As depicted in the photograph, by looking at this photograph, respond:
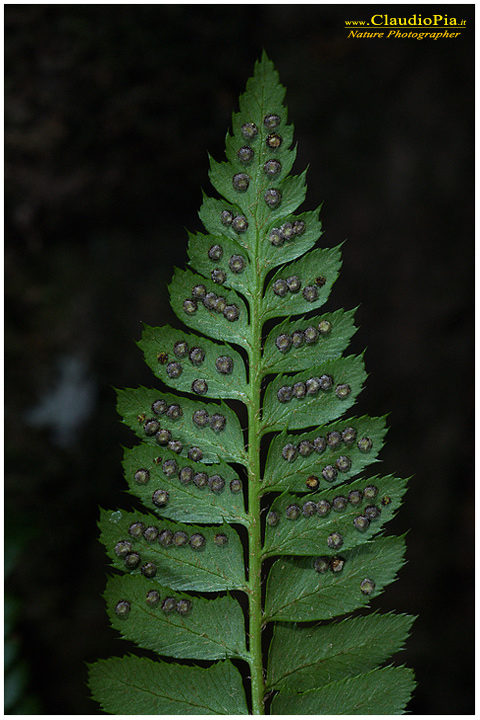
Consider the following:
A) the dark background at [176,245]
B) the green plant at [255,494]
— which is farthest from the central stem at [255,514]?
the dark background at [176,245]

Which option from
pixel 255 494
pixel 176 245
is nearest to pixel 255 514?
pixel 255 494

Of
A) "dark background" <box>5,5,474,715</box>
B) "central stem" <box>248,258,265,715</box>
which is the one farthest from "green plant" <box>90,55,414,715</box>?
"dark background" <box>5,5,474,715</box>

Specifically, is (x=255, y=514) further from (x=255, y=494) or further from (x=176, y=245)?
(x=176, y=245)

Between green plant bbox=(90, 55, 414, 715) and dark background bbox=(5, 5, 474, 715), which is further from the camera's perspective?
dark background bbox=(5, 5, 474, 715)

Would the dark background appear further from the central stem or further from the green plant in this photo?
the central stem

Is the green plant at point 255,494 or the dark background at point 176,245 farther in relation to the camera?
the dark background at point 176,245

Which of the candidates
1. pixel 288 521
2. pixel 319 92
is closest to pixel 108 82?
pixel 319 92

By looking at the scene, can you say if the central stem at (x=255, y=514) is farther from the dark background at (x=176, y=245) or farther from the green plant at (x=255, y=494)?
the dark background at (x=176, y=245)
